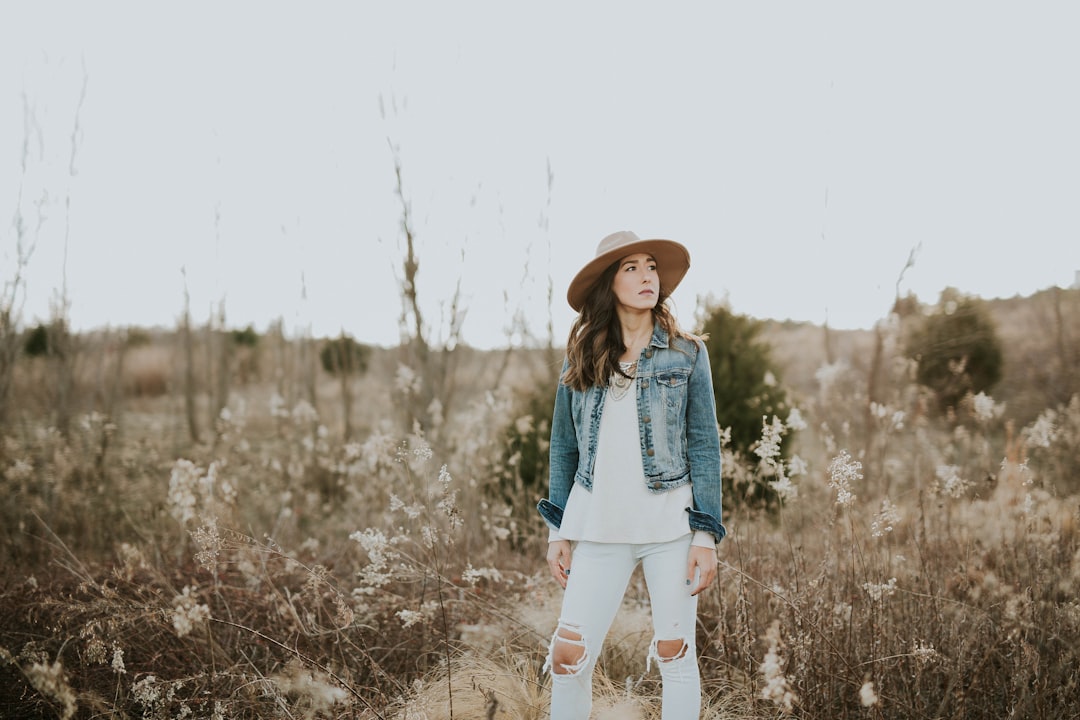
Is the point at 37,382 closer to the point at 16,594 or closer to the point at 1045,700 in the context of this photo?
the point at 16,594

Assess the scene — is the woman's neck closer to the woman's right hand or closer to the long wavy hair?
the long wavy hair

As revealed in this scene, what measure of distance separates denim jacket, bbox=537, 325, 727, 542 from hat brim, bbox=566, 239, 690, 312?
261mm

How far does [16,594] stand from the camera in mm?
4086

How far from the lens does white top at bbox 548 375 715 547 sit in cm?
235

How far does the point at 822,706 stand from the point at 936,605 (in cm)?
66

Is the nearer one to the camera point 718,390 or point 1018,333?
point 718,390

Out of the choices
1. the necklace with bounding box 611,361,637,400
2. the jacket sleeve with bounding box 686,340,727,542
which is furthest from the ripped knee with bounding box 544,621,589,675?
the necklace with bounding box 611,361,637,400

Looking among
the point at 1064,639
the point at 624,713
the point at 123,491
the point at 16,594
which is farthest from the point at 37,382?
the point at 1064,639

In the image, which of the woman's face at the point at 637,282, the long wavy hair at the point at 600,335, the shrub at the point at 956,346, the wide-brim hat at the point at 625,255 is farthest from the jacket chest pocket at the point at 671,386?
the shrub at the point at 956,346

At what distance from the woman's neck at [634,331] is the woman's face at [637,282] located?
0.12 feet

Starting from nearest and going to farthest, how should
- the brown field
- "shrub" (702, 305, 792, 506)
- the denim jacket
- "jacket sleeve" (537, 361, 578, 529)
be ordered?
the denim jacket
"jacket sleeve" (537, 361, 578, 529)
the brown field
"shrub" (702, 305, 792, 506)

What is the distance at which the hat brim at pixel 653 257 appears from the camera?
252cm

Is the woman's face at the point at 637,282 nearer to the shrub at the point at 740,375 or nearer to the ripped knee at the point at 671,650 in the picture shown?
the ripped knee at the point at 671,650

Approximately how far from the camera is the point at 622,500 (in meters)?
2.38
